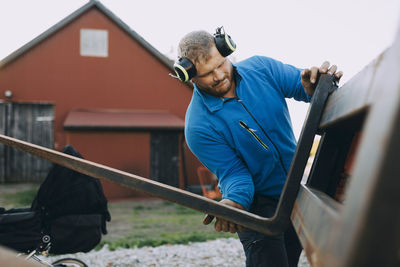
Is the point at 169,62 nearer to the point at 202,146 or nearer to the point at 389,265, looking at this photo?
the point at 202,146

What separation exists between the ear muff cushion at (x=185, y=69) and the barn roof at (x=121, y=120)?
9.70 meters

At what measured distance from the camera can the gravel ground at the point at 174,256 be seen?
4727mm

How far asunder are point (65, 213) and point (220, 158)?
6.23 feet

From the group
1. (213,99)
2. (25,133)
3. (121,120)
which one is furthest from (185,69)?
(25,133)

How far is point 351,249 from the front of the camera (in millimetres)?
480

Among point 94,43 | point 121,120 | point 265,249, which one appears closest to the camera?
point 265,249

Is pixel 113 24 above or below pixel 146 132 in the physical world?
above

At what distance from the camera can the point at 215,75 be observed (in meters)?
2.19

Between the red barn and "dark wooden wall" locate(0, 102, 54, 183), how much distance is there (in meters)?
0.03

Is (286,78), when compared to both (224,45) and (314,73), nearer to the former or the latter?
(224,45)

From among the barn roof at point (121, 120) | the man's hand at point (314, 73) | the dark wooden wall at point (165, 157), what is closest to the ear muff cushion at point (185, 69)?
the man's hand at point (314, 73)

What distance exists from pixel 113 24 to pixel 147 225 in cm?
807

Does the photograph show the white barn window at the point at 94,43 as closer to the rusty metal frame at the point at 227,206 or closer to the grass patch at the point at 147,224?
the grass patch at the point at 147,224

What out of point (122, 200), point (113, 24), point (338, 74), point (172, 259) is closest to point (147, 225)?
point (172, 259)
